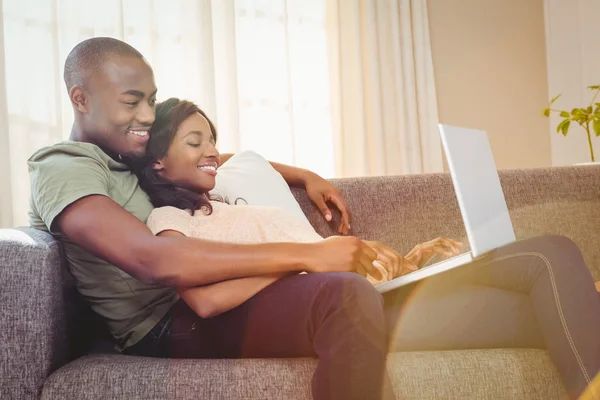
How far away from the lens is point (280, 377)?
115cm

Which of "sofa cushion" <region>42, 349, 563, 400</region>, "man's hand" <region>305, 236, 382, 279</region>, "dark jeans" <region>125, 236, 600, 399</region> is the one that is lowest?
"sofa cushion" <region>42, 349, 563, 400</region>

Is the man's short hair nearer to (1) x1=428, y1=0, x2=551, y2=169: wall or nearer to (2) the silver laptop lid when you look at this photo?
(2) the silver laptop lid

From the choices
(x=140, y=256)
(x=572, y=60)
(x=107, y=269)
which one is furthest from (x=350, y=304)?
(x=572, y=60)

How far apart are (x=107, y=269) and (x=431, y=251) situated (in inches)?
30.1

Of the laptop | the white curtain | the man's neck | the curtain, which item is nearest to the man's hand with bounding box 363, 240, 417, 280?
the laptop

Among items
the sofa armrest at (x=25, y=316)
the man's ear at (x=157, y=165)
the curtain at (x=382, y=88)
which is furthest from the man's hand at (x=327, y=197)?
the curtain at (x=382, y=88)

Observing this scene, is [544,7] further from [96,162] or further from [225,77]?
[96,162]

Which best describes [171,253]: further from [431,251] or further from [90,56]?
[431,251]

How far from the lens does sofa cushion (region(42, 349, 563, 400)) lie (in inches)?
45.3

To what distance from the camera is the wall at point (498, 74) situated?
3650mm

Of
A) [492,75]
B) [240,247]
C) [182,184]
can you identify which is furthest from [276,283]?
[492,75]

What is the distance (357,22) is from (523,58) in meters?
1.08

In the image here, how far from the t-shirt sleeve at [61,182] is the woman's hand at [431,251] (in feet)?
2.46

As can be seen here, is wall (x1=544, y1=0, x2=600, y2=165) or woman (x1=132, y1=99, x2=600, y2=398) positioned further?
wall (x1=544, y1=0, x2=600, y2=165)
